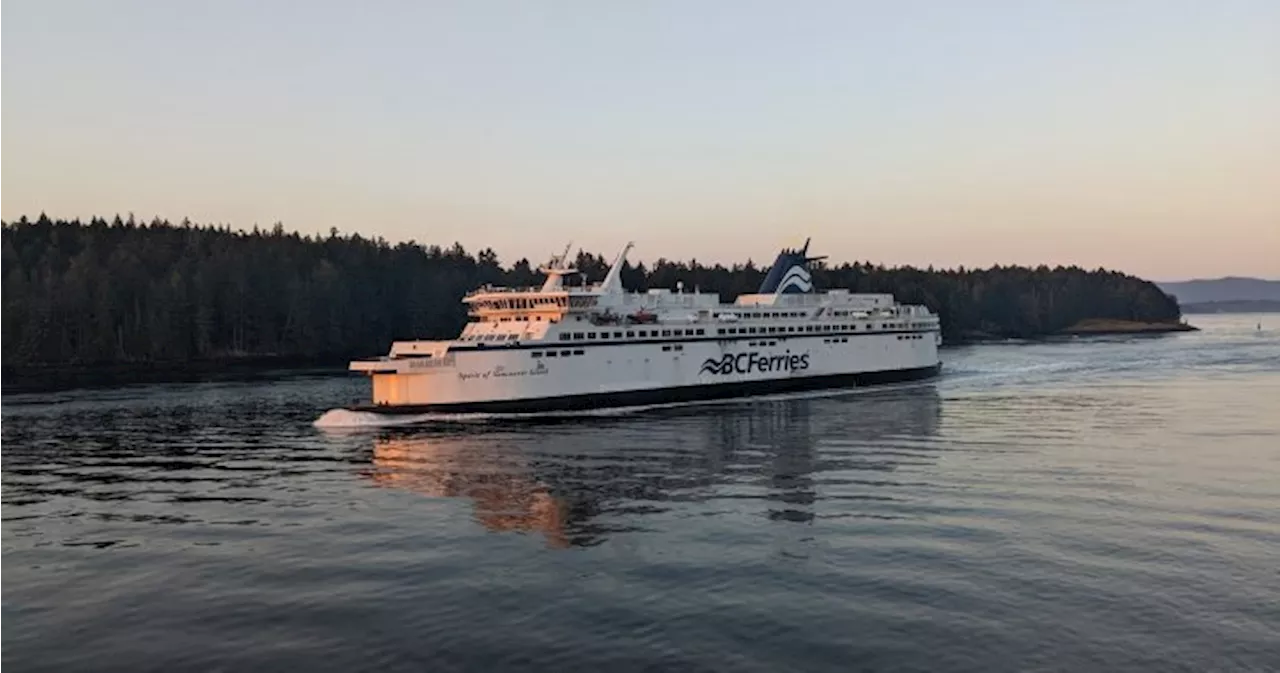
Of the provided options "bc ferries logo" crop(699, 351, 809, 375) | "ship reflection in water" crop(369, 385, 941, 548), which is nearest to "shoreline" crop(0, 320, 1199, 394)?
"bc ferries logo" crop(699, 351, 809, 375)

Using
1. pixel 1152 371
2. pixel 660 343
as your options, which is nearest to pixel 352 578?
pixel 660 343

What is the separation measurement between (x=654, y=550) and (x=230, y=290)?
95390mm

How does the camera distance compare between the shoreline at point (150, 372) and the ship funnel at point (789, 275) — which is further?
the shoreline at point (150, 372)

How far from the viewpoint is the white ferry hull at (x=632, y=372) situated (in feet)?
145

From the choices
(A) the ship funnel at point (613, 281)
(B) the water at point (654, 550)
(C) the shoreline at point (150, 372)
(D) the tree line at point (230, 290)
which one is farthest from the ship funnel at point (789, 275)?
(D) the tree line at point (230, 290)

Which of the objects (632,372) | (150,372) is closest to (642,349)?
(632,372)

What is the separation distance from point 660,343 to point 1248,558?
3638 centimetres

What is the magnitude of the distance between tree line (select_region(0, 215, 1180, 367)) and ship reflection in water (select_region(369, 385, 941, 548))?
6725 cm

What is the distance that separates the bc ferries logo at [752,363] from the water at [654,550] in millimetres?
16003

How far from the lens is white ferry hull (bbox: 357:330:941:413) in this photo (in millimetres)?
44281

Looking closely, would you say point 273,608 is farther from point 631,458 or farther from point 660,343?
point 660,343

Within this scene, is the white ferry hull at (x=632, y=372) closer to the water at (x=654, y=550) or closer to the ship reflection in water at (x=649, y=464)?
the ship reflection in water at (x=649, y=464)

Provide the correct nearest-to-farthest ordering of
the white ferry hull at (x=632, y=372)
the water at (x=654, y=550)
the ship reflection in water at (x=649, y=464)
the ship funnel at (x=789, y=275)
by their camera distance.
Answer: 1. the water at (x=654, y=550)
2. the ship reflection in water at (x=649, y=464)
3. the white ferry hull at (x=632, y=372)
4. the ship funnel at (x=789, y=275)

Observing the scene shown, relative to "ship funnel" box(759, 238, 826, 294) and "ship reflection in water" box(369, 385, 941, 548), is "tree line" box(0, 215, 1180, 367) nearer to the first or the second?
"ship funnel" box(759, 238, 826, 294)
